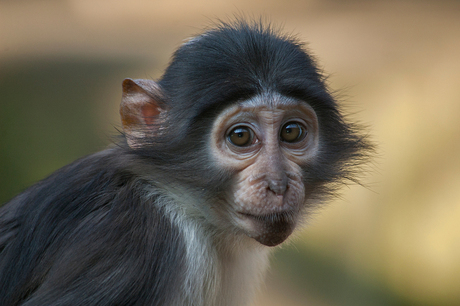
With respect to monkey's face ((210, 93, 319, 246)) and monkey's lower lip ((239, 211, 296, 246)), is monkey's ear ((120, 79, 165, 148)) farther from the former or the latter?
monkey's lower lip ((239, 211, 296, 246))

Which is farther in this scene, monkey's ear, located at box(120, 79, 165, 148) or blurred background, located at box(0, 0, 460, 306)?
blurred background, located at box(0, 0, 460, 306)

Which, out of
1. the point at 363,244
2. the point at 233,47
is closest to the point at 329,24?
the point at 363,244

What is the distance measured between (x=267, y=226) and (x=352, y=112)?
3657 millimetres

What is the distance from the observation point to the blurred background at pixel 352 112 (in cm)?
575

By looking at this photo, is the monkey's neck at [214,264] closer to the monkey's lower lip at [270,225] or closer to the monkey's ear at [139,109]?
the monkey's lower lip at [270,225]

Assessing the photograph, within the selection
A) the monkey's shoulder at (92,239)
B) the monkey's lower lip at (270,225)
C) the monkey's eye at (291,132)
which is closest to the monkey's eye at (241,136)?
the monkey's eye at (291,132)

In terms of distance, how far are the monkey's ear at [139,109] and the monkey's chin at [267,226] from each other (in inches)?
33.5

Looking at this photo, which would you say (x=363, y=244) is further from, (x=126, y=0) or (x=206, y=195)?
(x=126, y=0)

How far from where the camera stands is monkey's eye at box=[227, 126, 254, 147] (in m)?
2.68

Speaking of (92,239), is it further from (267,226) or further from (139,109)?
(267,226)

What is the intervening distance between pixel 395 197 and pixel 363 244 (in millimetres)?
781

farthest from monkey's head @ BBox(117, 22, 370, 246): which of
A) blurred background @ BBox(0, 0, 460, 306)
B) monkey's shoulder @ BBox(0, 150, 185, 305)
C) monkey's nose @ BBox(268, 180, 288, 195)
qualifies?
blurred background @ BBox(0, 0, 460, 306)

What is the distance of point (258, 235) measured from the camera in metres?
2.66

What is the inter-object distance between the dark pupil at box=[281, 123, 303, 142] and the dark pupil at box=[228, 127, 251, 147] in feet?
0.78
